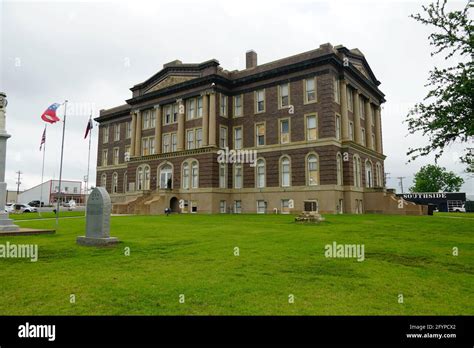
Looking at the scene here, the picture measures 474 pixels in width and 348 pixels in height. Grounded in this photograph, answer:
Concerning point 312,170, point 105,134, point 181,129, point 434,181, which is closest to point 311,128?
point 312,170

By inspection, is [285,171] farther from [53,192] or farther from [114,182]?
[53,192]

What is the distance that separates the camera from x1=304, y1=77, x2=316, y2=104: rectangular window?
114 ft

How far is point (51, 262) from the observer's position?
9.23 meters

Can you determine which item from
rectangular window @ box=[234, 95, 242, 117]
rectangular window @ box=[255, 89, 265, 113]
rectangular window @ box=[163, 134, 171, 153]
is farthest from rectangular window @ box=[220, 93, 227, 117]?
rectangular window @ box=[163, 134, 171, 153]

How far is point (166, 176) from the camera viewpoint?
42531 mm

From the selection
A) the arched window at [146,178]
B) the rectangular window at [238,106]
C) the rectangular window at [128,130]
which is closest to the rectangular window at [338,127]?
the rectangular window at [238,106]

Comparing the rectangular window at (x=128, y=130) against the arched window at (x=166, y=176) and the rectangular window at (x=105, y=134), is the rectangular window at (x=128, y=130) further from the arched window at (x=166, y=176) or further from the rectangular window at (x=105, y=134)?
the arched window at (x=166, y=176)

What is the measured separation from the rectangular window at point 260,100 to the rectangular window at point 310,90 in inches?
205

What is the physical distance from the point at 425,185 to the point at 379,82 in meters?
66.4

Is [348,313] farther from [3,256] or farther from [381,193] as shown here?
[381,193]

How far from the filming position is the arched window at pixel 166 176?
4197 cm

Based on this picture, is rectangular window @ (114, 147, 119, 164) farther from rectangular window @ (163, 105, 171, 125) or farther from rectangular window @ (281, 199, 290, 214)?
rectangular window @ (281, 199, 290, 214)
